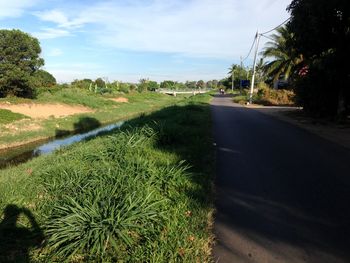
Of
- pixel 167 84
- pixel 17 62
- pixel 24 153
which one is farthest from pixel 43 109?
pixel 167 84

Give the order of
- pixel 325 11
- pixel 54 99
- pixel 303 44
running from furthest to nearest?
1. pixel 54 99
2. pixel 303 44
3. pixel 325 11

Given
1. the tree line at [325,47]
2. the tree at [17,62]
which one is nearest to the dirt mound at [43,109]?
the tree at [17,62]

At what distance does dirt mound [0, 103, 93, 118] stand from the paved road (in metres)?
19.2

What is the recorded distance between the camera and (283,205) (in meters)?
5.75

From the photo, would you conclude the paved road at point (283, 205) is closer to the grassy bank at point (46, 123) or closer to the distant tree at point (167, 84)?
the grassy bank at point (46, 123)

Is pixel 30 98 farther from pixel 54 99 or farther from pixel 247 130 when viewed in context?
pixel 247 130

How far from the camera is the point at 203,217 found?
16.8 feet

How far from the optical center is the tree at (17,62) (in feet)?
89.8

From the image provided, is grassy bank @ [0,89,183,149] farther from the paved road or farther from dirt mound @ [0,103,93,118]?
the paved road

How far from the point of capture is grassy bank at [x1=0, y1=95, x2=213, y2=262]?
4.18 meters

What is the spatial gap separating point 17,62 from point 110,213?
27154 millimetres

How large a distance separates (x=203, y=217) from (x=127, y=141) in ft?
15.8

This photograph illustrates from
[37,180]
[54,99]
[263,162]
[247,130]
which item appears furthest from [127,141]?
[54,99]

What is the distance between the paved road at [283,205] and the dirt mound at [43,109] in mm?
19190
